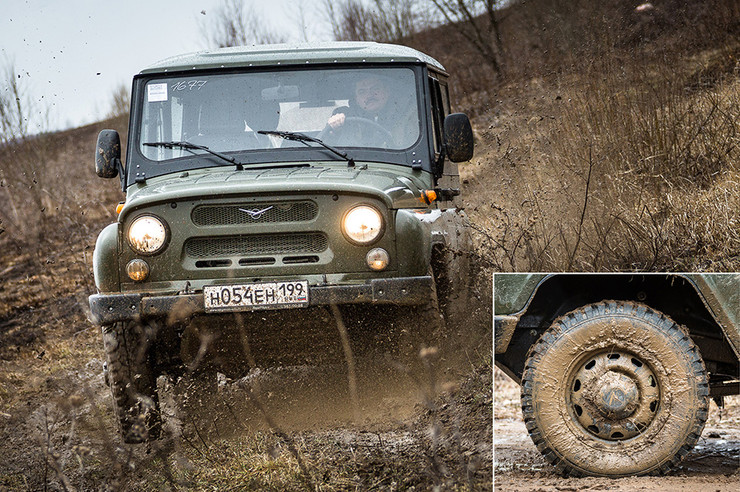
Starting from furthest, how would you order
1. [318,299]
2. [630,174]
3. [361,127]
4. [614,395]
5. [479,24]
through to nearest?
[479,24] → [630,174] → [361,127] → [318,299] → [614,395]

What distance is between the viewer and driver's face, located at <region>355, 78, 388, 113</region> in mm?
5609

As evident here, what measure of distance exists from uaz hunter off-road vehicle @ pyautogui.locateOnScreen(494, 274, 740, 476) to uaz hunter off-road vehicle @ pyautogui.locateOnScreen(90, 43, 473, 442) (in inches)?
65.1

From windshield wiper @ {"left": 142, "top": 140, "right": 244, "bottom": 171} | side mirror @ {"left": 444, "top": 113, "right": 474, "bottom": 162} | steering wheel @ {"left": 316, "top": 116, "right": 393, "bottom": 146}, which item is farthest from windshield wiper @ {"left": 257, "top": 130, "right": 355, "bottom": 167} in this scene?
side mirror @ {"left": 444, "top": 113, "right": 474, "bottom": 162}

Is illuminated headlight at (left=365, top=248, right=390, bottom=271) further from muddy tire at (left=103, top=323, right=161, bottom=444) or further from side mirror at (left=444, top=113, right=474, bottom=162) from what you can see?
muddy tire at (left=103, top=323, right=161, bottom=444)

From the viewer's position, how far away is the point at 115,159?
5742 millimetres

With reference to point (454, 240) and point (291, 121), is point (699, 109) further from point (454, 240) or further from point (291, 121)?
point (291, 121)

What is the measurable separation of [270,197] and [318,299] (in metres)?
0.62

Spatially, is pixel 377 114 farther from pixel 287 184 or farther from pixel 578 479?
pixel 578 479

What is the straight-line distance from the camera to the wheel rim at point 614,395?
2.98 m

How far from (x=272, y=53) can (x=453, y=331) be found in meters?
2.18

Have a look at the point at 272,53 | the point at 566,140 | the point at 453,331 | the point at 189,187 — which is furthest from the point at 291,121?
the point at 566,140

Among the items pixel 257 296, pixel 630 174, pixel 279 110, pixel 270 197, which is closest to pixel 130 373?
pixel 257 296

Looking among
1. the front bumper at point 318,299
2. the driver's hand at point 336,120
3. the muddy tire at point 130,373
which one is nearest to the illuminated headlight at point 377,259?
the front bumper at point 318,299

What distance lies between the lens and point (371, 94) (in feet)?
18.5
